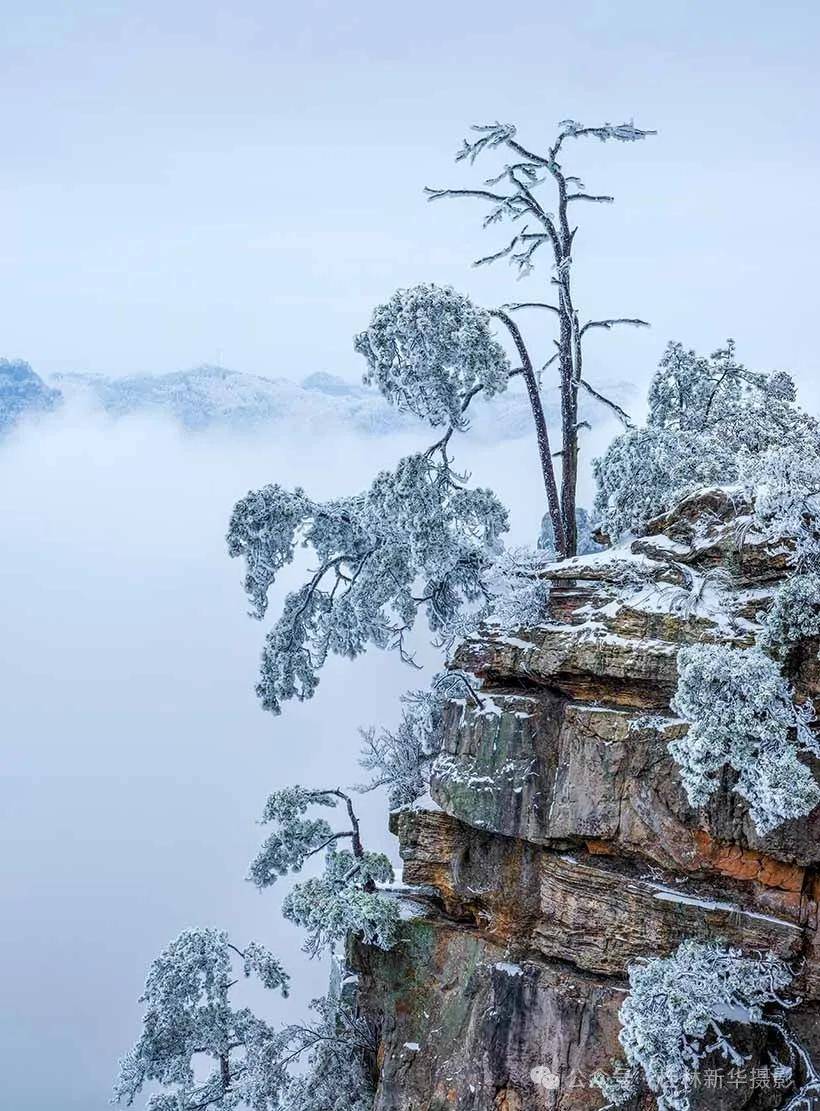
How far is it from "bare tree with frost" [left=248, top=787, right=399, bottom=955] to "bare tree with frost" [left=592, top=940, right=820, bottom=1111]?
419cm

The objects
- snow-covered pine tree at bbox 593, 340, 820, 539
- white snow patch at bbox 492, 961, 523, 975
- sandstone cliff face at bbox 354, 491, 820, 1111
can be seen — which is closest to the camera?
sandstone cliff face at bbox 354, 491, 820, 1111

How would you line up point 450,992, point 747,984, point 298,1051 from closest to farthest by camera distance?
point 747,984
point 450,992
point 298,1051

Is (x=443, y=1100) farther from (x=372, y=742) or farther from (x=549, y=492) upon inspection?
(x=549, y=492)

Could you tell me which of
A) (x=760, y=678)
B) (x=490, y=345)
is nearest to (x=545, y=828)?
(x=760, y=678)

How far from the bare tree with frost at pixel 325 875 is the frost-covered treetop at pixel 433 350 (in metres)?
7.17

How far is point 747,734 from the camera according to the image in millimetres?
10672

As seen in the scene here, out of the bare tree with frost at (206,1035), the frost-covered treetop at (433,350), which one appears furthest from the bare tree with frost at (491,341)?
the bare tree with frost at (206,1035)

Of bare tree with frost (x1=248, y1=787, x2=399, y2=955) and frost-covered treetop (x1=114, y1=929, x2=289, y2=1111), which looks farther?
frost-covered treetop (x1=114, y1=929, x2=289, y2=1111)

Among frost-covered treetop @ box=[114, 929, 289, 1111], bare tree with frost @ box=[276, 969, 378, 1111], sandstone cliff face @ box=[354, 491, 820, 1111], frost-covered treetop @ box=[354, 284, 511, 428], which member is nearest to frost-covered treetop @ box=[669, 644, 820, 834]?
sandstone cliff face @ box=[354, 491, 820, 1111]

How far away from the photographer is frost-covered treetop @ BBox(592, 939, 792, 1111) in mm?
10492

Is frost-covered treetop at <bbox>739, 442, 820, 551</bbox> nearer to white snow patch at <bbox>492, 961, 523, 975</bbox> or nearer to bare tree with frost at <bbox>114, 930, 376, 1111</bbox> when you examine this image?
white snow patch at <bbox>492, 961, 523, 975</bbox>

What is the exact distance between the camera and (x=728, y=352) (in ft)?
68.4

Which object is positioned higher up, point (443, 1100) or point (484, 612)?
point (484, 612)

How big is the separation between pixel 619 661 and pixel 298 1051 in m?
9.57
